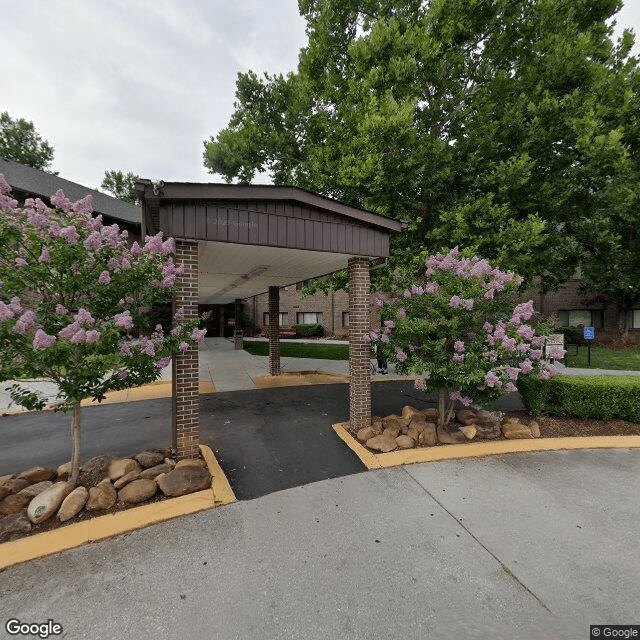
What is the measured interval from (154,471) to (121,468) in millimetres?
464

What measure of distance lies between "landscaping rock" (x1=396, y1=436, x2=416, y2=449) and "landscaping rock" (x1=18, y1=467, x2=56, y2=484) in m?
5.42

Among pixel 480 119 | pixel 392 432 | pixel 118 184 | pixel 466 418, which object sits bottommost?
pixel 392 432

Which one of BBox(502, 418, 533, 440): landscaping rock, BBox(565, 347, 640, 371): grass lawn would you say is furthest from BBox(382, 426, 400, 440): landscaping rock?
BBox(565, 347, 640, 371): grass lawn

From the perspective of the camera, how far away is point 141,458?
4.71m

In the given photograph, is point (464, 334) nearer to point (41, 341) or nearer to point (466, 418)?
point (466, 418)

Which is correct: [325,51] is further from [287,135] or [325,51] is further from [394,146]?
[394,146]

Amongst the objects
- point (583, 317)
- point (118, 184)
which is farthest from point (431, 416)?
point (118, 184)

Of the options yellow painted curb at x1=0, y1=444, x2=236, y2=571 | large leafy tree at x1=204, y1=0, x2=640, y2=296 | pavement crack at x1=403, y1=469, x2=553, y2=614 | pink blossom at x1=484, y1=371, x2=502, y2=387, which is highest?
large leafy tree at x1=204, y1=0, x2=640, y2=296

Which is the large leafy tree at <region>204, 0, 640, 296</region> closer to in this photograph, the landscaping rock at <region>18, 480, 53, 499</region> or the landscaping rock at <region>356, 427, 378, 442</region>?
the landscaping rock at <region>356, 427, 378, 442</region>

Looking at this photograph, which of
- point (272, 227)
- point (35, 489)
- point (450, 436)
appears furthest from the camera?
point (450, 436)

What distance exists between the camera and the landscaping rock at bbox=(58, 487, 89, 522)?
11.9 feet

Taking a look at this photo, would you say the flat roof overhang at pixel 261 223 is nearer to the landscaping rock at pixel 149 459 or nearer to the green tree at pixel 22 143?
Result: the landscaping rock at pixel 149 459

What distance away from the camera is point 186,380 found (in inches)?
198

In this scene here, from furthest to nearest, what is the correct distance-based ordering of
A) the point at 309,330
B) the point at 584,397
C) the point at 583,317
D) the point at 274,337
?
1. the point at 309,330
2. the point at 583,317
3. the point at 274,337
4. the point at 584,397
